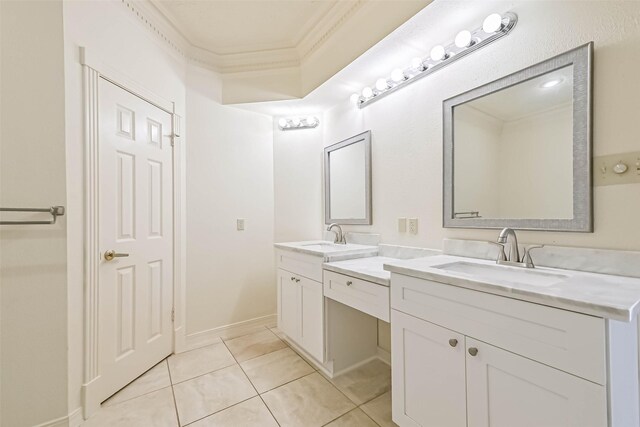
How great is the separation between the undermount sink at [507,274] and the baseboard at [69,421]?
2.00 metres

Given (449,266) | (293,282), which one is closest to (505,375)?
(449,266)

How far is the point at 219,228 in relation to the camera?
2.47 metres

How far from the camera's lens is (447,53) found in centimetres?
153

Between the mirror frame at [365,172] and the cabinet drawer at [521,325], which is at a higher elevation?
the mirror frame at [365,172]

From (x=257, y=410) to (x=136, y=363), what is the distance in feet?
3.11

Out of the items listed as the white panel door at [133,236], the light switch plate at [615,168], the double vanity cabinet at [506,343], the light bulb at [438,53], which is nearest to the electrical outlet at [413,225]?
the double vanity cabinet at [506,343]

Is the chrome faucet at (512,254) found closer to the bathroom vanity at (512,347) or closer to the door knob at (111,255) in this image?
the bathroom vanity at (512,347)

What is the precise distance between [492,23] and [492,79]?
0.84 ft

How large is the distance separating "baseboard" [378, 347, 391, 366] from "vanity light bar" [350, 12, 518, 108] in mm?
1931

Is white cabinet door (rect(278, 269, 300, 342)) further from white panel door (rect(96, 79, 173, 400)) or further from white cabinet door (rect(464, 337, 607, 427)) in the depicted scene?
white cabinet door (rect(464, 337, 607, 427))

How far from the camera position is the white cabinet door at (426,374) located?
3.36 ft

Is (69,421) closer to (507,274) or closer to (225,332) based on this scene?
(225,332)

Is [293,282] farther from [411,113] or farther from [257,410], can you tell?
[411,113]

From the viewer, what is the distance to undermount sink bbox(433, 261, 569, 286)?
3.48 ft
